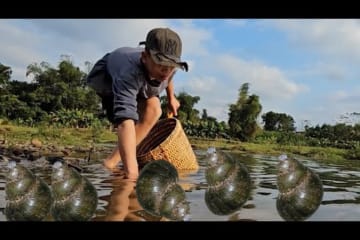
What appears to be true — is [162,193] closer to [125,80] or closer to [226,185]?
[226,185]

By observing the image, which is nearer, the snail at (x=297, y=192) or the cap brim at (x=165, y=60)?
the snail at (x=297, y=192)

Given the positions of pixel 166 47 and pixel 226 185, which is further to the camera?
pixel 166 47

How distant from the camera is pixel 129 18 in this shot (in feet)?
6.18

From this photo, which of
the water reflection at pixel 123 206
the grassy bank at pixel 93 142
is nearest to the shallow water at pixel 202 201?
the water reflection at pixel 123 206

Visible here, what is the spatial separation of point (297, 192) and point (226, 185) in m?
0.25

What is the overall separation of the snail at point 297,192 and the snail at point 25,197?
2.69ft

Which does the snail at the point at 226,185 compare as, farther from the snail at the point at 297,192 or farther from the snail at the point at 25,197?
the snail at the point at 25,197

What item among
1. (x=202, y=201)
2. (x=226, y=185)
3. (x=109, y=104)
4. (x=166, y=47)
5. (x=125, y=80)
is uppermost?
(x=166, y=47)

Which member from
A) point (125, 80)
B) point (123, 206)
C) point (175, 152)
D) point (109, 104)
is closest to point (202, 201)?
point (123, 206)

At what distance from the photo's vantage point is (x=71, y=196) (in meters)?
1.53

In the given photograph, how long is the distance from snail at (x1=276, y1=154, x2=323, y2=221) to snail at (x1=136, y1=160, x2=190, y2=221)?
35 centimetres

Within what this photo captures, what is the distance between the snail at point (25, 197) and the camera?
152 centimetres

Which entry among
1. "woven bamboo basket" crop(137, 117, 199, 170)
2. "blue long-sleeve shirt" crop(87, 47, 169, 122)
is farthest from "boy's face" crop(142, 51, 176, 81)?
"woven bamboo basket" crop(137, 117, 199, 170)

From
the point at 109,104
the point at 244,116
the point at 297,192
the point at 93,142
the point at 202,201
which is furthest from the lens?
the point at 244,116
